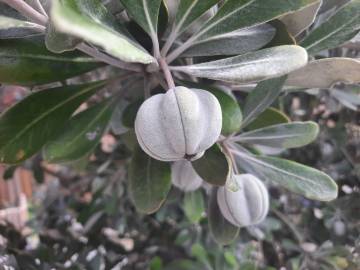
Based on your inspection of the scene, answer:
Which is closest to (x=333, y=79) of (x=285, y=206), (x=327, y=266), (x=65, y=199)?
(x=327, y=266)

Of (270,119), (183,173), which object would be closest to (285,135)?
(270,119)

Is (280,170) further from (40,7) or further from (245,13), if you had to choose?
(40,7)

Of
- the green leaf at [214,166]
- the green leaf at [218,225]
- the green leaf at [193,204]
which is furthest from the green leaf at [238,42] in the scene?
the green leaf at [193,204]

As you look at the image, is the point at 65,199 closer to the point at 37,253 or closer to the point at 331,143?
the point at 37,253

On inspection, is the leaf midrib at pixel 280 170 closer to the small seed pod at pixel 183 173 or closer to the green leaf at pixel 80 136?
the small seed pod at pixel 183 173

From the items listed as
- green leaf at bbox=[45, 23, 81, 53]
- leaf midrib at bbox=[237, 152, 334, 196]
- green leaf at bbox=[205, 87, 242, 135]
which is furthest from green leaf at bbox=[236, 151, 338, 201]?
green leaf at bbox=[45, 23, 81, 53]

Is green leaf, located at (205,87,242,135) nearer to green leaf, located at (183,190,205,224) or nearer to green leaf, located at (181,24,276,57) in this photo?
green leaf, located at (181,24,276,57)
